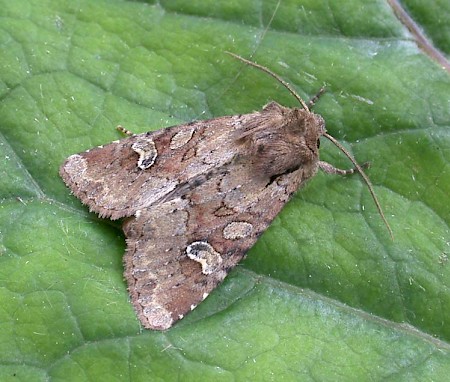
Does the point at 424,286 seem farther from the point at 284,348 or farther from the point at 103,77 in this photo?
the point at 103,77

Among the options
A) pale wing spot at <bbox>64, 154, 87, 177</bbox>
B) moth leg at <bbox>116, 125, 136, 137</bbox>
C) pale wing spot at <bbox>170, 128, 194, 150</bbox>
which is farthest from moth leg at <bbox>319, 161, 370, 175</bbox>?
pale wing spot at <bbox>64, 154, 87, 177</bbox>

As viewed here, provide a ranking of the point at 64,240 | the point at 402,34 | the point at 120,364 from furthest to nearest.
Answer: the point at 402,34 → the point at 64,240 → the point at 120,364

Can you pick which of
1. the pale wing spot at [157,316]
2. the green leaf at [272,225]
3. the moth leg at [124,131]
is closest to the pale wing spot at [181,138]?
the green leaf at [272,225]

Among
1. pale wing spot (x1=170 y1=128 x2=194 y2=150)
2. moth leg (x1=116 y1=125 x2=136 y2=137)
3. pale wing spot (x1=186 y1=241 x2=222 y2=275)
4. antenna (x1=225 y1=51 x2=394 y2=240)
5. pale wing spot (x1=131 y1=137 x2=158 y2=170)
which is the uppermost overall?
antenna (x1=225 y1=51 x2=394 y2=240)

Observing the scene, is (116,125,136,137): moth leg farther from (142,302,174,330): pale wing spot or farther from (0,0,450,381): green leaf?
(142,302,174,330): pale wing spot

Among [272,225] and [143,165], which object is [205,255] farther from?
[143,165]

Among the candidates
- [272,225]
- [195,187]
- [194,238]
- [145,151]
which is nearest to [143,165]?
[145,151]

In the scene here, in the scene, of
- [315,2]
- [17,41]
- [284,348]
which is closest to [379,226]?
[284,348]
